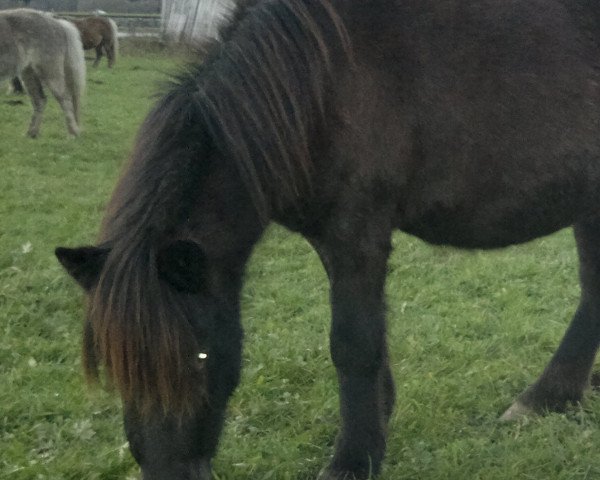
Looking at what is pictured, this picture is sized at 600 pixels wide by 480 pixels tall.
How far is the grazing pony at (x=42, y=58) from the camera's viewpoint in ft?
34.4

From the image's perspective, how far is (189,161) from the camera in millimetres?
2139

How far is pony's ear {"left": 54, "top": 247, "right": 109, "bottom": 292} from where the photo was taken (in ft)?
6.30

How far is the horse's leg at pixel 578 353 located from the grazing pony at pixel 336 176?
0.47 metres

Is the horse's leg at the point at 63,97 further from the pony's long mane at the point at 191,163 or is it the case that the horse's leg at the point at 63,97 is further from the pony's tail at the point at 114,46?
the pony's tail at the point at 114,46

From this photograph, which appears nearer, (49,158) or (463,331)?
(463,331)

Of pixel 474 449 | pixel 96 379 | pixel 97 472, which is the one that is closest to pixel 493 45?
pixel 474 449

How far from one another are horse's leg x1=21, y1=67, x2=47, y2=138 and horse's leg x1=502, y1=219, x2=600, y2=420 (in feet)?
27.9

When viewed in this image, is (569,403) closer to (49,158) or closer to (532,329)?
(532,329)

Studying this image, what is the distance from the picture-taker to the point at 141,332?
6.13 feet

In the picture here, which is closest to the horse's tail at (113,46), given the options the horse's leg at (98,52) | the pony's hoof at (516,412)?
the horse's leg at (98,52)

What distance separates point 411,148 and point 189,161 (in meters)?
0.81

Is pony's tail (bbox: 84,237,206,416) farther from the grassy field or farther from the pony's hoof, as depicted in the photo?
the pony's hoof

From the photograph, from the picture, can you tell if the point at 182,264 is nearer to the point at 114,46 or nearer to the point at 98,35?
the point at 114,46

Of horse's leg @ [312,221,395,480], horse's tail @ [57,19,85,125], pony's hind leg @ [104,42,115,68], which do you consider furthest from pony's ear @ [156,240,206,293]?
pony's hind leg @ [104,42,115,68]
